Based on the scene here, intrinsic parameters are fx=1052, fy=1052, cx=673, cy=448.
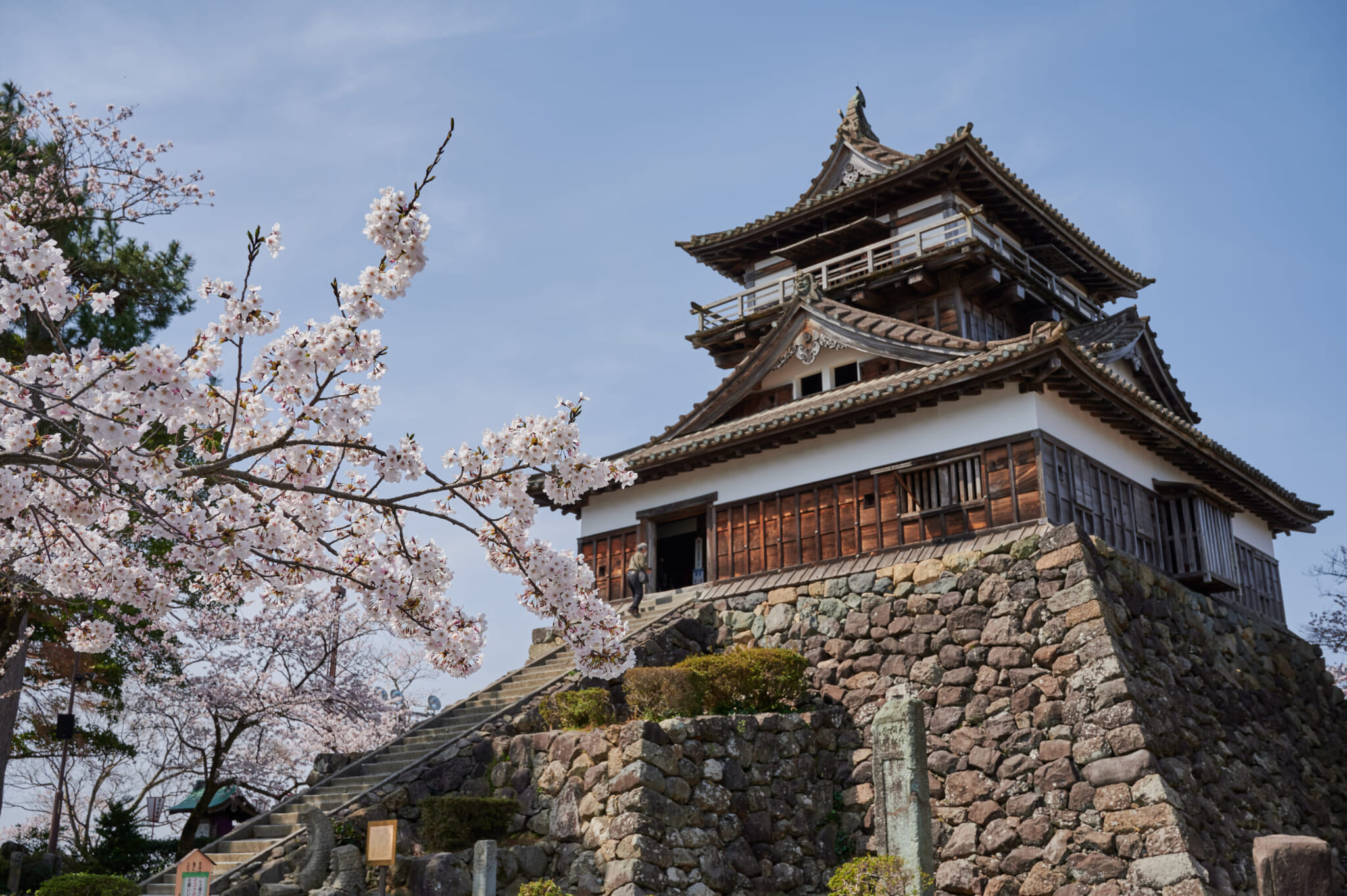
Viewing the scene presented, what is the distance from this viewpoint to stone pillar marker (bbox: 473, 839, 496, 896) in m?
12.6

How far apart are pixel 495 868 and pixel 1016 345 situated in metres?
10.6

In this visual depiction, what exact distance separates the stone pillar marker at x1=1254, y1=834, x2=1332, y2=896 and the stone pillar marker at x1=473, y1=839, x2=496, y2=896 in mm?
8705

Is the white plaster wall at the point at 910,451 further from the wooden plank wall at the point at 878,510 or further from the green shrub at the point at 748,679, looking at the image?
the green shrub at the point at 748,679

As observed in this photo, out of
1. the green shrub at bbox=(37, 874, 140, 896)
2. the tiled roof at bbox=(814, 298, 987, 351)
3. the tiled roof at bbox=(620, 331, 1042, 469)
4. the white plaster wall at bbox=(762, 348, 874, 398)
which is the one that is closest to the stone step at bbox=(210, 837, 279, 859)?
the green shrub at bbox=(37, 874, 140, 896)

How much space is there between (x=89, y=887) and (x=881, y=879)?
1073 centimetres

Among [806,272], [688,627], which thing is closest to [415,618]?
[688,627]

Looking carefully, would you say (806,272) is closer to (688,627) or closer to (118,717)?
(688,627)

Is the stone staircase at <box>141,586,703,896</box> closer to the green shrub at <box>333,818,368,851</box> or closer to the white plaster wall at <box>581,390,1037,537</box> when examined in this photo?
the green shrub at <box>333,818,368,851</box>

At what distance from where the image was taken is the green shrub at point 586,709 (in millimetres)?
15461

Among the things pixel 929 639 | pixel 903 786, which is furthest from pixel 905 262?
pixel 903 786

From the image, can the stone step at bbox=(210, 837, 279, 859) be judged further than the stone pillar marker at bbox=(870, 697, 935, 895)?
Yes

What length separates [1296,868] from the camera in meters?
6.57

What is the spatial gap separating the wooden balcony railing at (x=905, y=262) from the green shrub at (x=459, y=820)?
12417 millimetres

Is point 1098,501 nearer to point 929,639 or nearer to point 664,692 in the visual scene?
point 929,639
